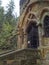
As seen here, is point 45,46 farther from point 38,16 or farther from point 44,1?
point 44,1

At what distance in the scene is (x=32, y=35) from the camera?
619 inches

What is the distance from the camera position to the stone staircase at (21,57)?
11.5m

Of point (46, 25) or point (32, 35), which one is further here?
point (32, 35)

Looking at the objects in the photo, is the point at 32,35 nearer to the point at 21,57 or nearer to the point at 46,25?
the point at 46,25

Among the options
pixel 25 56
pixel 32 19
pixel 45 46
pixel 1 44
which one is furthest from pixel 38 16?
pixel 1 44

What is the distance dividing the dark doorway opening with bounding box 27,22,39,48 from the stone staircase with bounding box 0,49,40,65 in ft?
8.34

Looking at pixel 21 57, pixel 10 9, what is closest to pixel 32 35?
pixel 21 57

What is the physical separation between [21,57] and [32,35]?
389cm

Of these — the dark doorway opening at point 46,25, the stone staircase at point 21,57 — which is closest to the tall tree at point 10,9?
the dark doorway opening at point 46,25

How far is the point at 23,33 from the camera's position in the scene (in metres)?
16.3

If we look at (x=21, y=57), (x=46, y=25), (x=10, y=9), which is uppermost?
(x=10, y=9)

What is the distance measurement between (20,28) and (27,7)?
1.81m

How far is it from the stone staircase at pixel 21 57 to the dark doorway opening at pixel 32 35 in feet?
8.34

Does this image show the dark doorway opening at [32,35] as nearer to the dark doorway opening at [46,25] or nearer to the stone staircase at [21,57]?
the dark doorway opening at [46,25]
